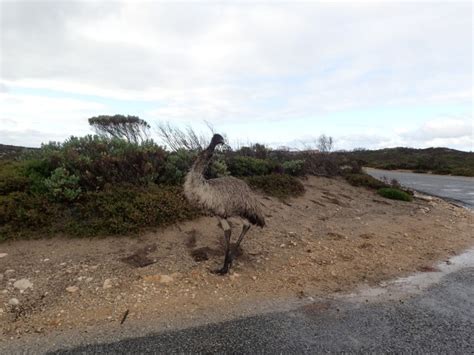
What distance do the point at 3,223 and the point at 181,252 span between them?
10.5 ft

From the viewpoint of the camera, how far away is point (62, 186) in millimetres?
7648

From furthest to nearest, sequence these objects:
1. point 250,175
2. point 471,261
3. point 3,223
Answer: point 250,175 < point 471,261 < point 3,223

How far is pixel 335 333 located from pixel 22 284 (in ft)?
14.2

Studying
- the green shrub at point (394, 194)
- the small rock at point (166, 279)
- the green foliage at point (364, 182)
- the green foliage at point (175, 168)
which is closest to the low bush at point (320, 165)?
the green foliage at point (364, 182)

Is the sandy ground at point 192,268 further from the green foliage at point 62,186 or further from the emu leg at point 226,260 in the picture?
the green foliage at point 62,186

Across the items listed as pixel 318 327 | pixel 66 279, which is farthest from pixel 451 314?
pixel 66 279

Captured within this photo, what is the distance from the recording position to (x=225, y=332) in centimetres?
446

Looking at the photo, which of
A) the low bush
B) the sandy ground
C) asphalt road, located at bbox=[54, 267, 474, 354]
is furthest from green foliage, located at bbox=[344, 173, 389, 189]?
asphalt road, located at bbox=[54, 267, 474, 354]

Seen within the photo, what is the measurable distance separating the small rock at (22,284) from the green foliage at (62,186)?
2297mm

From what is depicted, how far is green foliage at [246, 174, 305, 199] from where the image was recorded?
1086cm

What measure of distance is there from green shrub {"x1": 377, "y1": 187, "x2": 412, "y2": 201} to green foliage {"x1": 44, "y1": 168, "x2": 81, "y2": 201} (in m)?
10.1

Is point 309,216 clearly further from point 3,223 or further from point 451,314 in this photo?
point 3,223

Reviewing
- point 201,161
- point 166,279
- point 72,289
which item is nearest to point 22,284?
point 72,289

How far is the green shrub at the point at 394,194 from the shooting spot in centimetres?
1306
